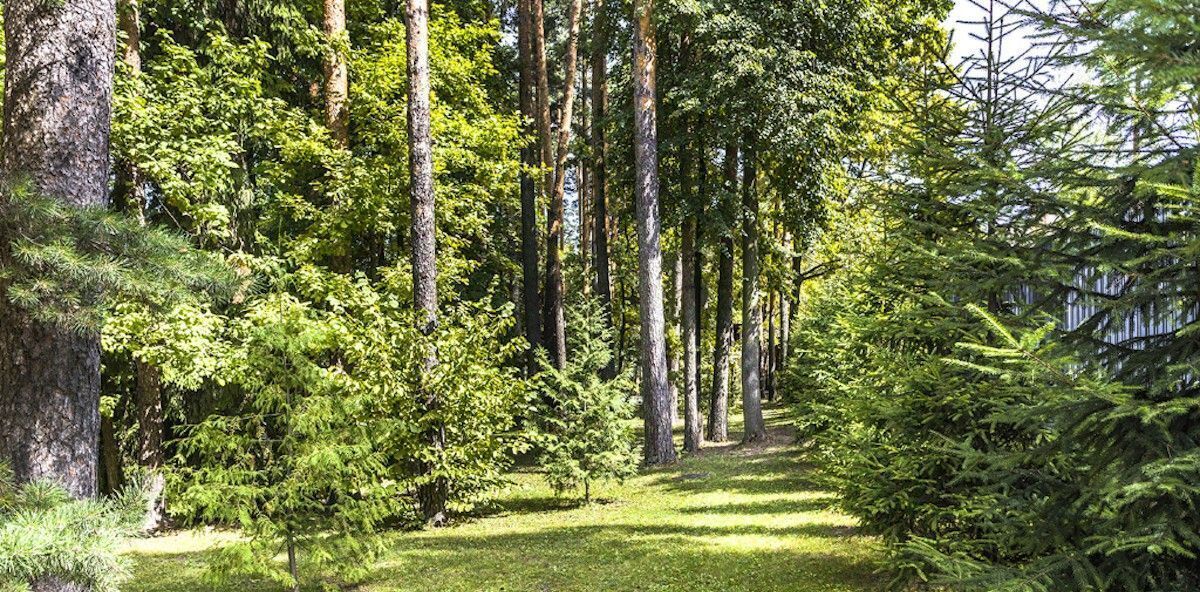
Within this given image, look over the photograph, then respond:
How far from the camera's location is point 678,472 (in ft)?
50.5

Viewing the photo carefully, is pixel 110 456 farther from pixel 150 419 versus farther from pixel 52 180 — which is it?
pixel 52 180

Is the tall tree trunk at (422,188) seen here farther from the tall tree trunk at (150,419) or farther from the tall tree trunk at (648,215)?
the tall tree trunk at (648,215)

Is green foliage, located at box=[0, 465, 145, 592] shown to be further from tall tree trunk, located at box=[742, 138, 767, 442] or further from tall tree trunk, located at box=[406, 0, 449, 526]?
tall tree trunk, located at box=[742, 138, 767, 442]

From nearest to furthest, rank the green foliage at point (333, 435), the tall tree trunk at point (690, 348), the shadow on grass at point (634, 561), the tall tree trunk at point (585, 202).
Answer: the green foliage at point (333, 435), the shadow on grass at point (634, 561), the tall tree trunk at point (690, 348), the tall tree trunk at point (585, 202)

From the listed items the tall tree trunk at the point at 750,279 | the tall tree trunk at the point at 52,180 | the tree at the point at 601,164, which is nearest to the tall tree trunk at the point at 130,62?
the tall tree trunk at the point at 52,180

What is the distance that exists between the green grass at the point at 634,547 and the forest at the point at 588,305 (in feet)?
0.31

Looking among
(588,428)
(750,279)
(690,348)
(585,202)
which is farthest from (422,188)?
(585,202)

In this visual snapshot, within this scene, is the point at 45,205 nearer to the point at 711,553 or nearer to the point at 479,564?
the point at 479,564

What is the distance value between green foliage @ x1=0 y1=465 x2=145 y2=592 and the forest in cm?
2

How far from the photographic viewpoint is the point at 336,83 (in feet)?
44.7

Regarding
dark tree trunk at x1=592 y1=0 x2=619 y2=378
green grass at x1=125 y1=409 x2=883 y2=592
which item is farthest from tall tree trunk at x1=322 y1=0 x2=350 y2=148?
green grass at x1=125 y1=409 x2=883 y2=592

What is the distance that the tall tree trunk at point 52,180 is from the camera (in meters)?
4.05

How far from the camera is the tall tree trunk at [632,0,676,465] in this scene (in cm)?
1506

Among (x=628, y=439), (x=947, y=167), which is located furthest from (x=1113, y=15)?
(x=628, y=439)
